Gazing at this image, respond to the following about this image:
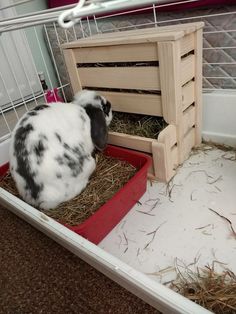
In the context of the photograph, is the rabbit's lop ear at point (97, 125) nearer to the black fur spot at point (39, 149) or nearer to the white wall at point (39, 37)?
the black fur spot at point (39, 149)

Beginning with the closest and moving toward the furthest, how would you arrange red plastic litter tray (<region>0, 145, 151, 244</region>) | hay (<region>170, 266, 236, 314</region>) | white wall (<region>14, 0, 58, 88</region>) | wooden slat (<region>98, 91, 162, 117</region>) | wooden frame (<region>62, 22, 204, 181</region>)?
hay (<region>170, 266, 236, 314</region>)
red plastic litter tray (<region>0, 145, 151, 244</region>)
wooden frame (<region>62, 22, 204, 181</region>)
wooden slat (<region>98, 91, 162, 117</region>)
white wall (<region>14, 0, 58, 88</region>)

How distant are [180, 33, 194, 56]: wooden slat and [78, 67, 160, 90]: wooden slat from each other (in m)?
0.12

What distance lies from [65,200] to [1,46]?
115 centimetres

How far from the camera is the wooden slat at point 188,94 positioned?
1.14 metres

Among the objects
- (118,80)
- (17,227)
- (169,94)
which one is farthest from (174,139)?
(17,227)

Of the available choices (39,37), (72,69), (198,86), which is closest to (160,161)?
(198,86)

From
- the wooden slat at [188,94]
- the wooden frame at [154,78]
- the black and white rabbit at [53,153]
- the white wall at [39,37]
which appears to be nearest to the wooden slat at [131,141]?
the wooden frame at [154,78]

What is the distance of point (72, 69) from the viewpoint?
132cm

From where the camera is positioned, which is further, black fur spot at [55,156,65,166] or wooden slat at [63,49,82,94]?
wooden slat at [63,49,82,94]

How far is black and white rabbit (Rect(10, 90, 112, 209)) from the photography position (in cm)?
96

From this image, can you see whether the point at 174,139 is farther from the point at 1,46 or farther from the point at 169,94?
the point at 1,46

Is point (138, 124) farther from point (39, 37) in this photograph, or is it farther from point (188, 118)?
point (39, 37)

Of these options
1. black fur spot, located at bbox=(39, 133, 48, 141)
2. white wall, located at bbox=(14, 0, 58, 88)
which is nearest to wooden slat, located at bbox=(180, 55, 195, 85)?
black fur spot, located at bbox=(39, 133, 48, 141)

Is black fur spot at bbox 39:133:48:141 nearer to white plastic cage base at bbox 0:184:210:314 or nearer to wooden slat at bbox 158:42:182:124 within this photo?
white plastic cage base at bbox 0:184:210:314
